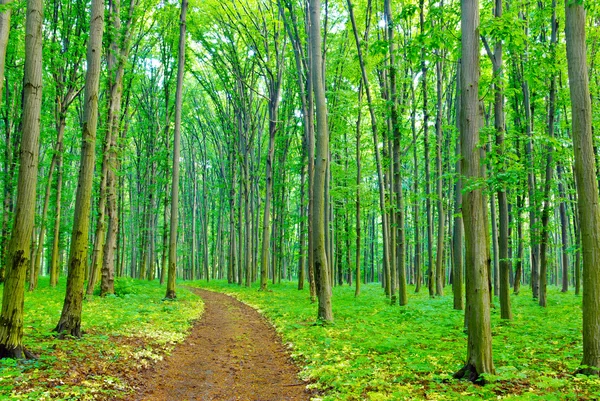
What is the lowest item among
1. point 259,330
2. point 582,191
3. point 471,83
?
point 259,330

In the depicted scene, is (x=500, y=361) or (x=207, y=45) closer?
(x=500, y=361)

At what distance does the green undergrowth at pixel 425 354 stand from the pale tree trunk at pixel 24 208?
442 centimetres

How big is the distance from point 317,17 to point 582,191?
8.22 m

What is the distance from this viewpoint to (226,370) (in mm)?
6848

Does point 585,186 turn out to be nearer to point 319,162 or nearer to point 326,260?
point 319,162

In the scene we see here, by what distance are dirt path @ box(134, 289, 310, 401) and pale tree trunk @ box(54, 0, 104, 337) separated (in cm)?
207

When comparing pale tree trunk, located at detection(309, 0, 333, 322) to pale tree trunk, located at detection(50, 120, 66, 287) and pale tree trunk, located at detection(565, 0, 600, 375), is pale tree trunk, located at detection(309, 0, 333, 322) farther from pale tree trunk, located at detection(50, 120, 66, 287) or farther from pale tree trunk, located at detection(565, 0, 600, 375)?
pale tree trunk, located at detection(50, 120, 66, 287)

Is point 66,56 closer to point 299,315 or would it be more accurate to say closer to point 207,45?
point 207,45

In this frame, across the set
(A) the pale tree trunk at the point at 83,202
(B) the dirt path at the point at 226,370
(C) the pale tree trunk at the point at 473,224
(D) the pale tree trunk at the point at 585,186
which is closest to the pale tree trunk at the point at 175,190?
(B) the dirt path at the point at 226,370

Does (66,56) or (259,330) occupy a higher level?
(66,56)

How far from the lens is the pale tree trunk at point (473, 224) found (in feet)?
18.2

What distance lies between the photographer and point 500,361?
652 cm

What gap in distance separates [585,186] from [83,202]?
8.56 metres

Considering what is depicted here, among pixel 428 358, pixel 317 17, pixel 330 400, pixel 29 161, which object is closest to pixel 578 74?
pixel 428 358
